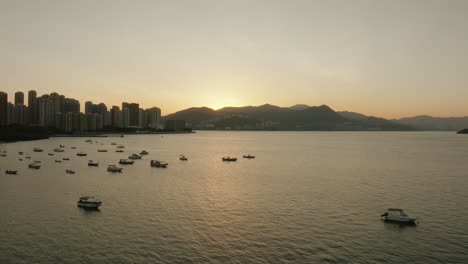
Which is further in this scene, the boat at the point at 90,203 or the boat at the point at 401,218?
the boat at the point at 90,203

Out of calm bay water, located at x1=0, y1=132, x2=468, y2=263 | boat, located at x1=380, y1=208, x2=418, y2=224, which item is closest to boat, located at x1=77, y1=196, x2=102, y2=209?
calm bay water, located at x1=0, y1=132, x2=468, y2=263

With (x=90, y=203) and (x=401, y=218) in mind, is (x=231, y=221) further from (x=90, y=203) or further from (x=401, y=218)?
(x=401, y=218)

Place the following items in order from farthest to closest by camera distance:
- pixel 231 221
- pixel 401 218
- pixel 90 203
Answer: pixel 90 203
pixel 231 221
pixel 401 218

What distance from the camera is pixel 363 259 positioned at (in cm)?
3272

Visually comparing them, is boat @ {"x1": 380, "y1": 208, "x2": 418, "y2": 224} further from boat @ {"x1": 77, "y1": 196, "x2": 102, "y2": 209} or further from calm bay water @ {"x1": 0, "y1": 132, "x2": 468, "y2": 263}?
boat @ {"x1": 77, "y1": 196, "x2": 102, "y2": 209}

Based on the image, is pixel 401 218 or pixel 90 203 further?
pixel 90 203

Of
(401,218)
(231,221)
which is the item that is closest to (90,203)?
(231,221)

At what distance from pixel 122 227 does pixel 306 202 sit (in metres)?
29.7

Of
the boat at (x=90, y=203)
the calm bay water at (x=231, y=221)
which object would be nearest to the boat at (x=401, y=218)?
the calm bay water at (x=231, y=221)

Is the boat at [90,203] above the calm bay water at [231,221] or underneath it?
above

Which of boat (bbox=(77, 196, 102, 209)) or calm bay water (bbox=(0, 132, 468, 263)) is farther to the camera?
boat (bbox=(77, 196, 102, 209))

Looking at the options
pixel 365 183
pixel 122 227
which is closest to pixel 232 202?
pixel 122 227

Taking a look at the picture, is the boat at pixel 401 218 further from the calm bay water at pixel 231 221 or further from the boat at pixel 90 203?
the boat at pixel 90 203

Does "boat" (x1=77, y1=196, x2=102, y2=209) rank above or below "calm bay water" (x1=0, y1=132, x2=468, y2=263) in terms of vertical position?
above
